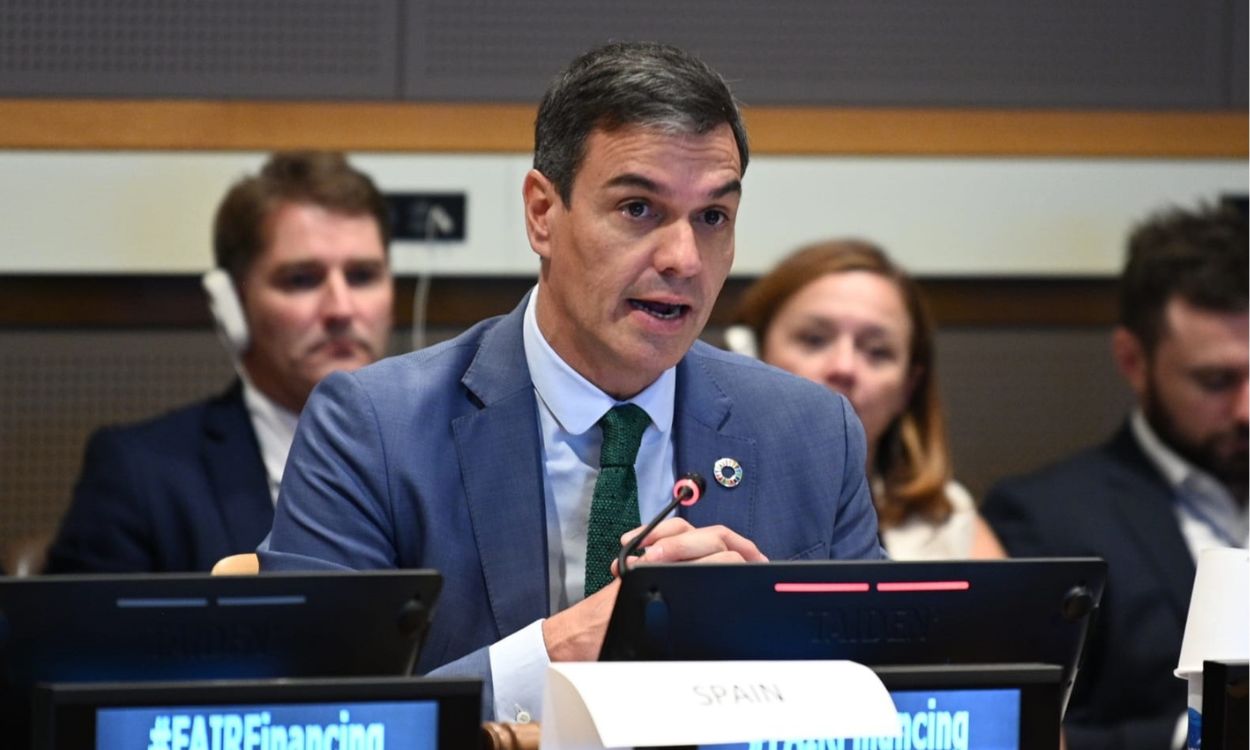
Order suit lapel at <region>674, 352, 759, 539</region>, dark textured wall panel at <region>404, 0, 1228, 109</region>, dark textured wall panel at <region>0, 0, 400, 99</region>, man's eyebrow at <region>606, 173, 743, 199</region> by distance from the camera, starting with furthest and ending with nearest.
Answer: dark textured wall panel at <region>404, 0, 1228, 109</region>
dark textured wall panel at <region>0, 0, 400, 99</region>
suit lapel at <region>674, 352, 759, 539</region>
man's eyebrow at <region>606, 173, 743, 199</region>

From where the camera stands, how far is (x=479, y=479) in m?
2.12

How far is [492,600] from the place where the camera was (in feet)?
6.81

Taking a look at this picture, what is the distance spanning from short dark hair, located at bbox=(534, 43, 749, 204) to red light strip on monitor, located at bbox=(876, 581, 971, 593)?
2.39 ft

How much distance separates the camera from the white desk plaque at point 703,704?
55.2 inches

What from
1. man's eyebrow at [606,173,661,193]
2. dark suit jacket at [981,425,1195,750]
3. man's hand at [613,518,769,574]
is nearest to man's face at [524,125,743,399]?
man's eyebrow at [606,173,661,193]

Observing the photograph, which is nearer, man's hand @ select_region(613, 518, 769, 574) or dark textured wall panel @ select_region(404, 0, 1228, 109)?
man's hand @ select_region(613, 518, 769, 574)

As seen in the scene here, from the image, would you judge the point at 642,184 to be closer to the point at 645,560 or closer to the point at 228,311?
the point at 645,560

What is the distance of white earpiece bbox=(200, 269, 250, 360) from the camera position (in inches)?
138

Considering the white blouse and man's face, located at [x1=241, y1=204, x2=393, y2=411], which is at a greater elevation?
man's face, located at [x1=241, y1=204, x2=393, y2=411]

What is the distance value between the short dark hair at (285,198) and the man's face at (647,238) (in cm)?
144

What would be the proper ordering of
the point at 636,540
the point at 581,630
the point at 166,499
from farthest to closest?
the point at 166,499 → the point at 581,630 → the point at 636,540

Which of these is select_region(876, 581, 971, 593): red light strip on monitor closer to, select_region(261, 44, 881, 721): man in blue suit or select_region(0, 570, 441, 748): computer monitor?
select_region(0, 570, 441, 748): computer monitor

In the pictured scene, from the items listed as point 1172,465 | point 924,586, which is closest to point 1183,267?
point 1172,465

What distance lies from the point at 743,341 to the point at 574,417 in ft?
4.72
